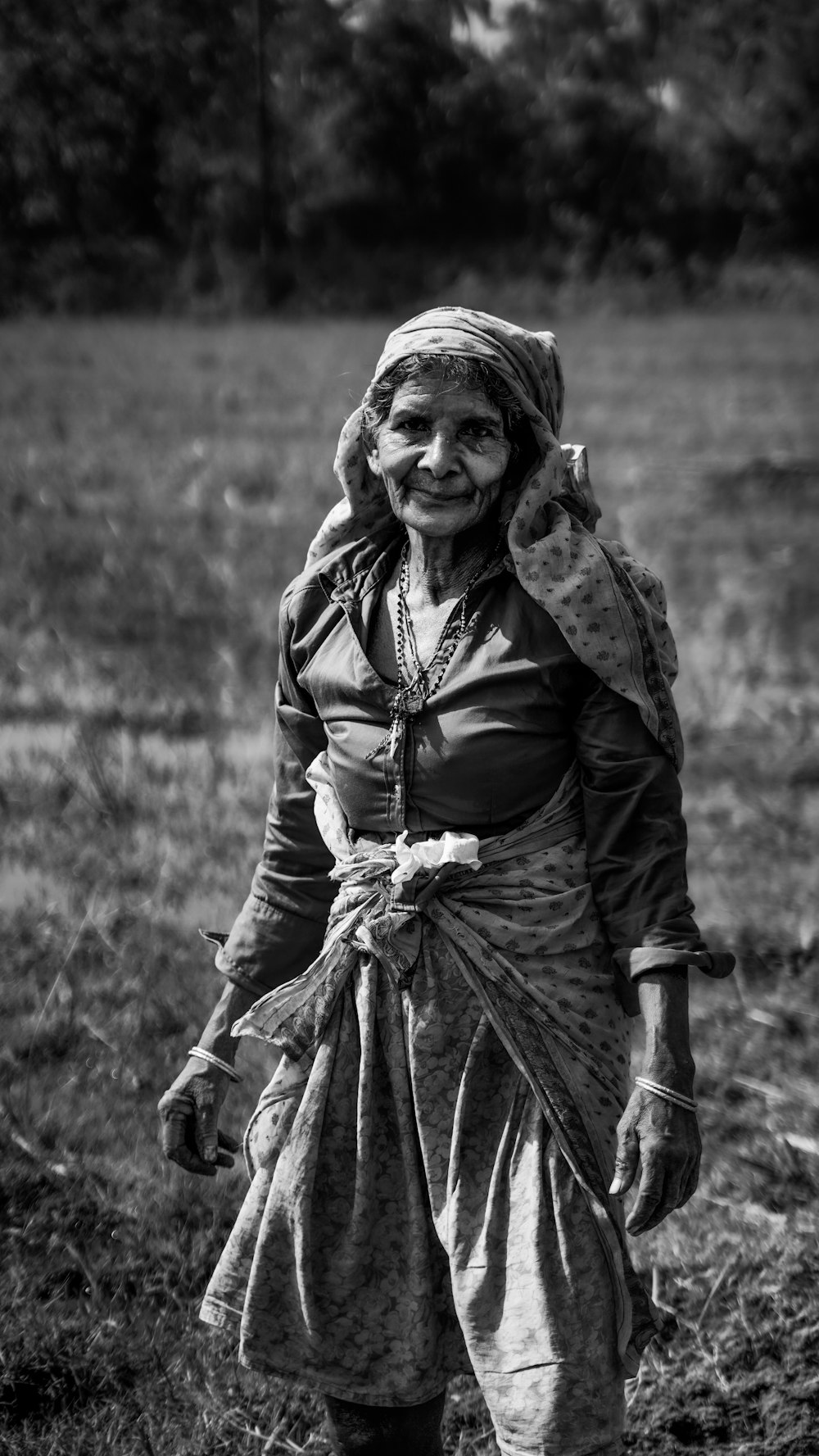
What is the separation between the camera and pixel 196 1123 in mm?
2135

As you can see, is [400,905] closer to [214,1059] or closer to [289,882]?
[289,882]

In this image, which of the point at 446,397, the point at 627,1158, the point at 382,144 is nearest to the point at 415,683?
the point at 446,397

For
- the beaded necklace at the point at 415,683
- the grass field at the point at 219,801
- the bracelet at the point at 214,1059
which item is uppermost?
the beaded necklace at the point at 415,683

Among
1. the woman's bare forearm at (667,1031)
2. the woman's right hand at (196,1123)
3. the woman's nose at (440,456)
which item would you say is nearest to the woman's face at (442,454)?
the woman's nose at (440,456)

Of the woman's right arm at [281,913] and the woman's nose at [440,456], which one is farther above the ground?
the woman's nose at [440,456]

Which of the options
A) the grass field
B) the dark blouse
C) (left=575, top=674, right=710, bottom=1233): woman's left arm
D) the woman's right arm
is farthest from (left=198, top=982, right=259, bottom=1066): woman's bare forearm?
the grass field

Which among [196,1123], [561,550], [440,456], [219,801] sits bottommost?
[219,801]

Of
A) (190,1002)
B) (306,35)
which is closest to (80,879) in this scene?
(190,1002)

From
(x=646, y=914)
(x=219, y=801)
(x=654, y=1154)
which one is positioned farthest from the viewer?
(x=219, y=801)

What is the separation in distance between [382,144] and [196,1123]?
813 centimetres

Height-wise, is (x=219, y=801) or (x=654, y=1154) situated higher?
(x=654, y=1154)

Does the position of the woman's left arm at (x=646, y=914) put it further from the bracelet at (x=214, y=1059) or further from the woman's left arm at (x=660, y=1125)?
the bracelet at (x=214, y=1059)

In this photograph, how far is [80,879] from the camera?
4.75 meters

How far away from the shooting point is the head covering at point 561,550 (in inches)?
74.4
